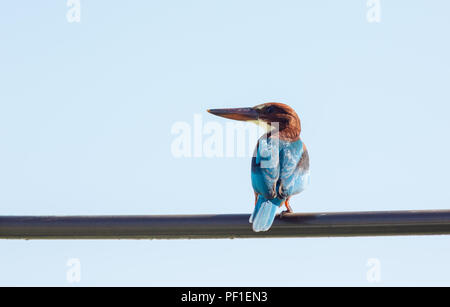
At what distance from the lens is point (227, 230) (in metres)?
2.54

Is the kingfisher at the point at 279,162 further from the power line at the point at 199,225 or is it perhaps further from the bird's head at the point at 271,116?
the power line at the point at 199,225

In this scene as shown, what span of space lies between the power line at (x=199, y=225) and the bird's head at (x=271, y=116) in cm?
237

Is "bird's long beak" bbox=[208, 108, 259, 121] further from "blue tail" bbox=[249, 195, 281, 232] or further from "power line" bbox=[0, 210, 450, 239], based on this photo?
"power line" bbox=[0, 210, 450, 239]

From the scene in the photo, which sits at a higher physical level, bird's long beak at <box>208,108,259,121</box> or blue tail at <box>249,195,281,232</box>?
bird's long beak at <box>208,108,259,121</box>

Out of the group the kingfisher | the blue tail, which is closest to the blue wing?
the kingfisher

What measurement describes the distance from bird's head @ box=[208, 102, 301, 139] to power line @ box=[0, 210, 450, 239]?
237 cm

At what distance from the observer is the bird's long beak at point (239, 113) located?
5363 millimetres

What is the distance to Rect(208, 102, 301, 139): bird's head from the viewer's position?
5.10 m

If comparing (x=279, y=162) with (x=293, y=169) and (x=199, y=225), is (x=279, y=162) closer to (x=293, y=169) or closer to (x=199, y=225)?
(x=293, y=169)

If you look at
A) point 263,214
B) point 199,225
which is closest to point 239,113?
point 263,214
